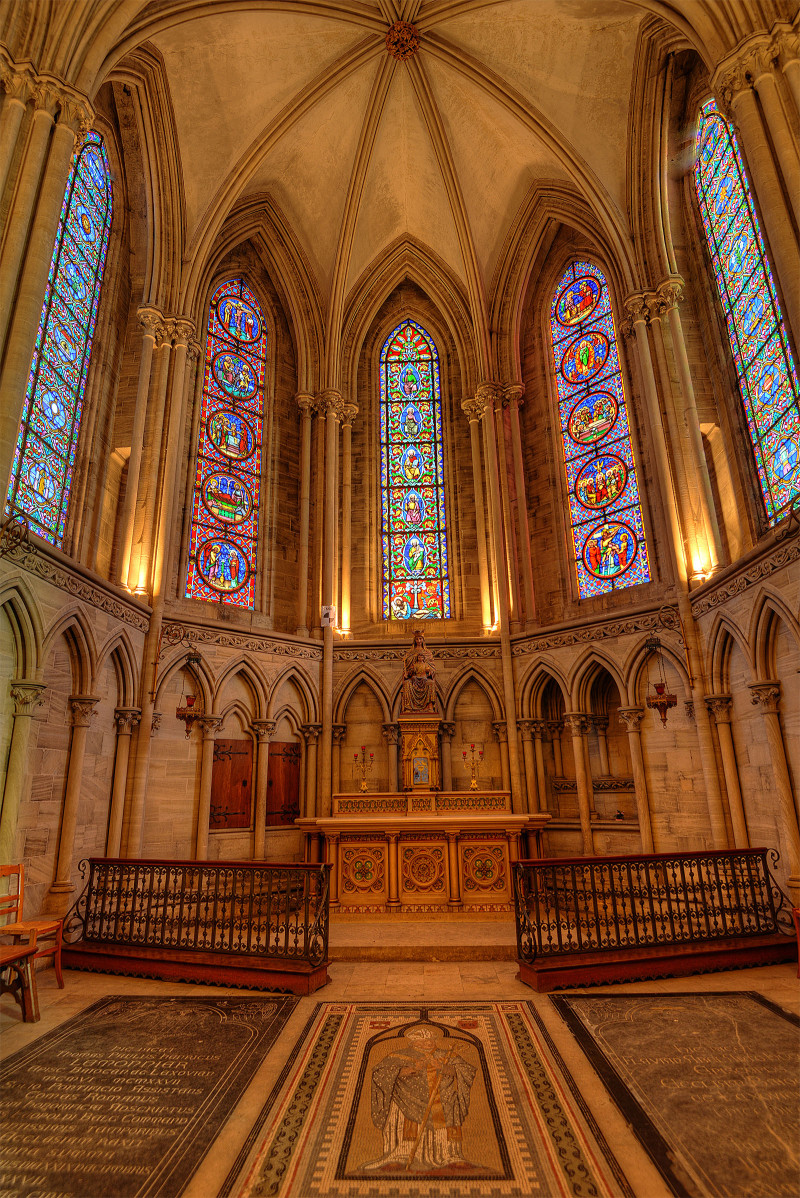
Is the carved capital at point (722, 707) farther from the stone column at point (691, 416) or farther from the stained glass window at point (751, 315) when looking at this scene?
the stained glass window at point (751, 315)

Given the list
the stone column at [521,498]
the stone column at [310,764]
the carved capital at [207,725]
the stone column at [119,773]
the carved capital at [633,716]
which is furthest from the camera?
the stone column at [521,498]

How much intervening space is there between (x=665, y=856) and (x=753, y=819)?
2733mm

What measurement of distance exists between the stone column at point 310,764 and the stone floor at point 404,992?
16.4 feet

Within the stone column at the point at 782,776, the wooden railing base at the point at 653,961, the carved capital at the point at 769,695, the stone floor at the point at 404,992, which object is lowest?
the stone floor at the point at 404,992

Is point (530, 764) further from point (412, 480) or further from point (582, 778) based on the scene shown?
point (412, 480)

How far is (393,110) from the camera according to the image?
602 inches

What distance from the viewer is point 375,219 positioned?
16875 mm

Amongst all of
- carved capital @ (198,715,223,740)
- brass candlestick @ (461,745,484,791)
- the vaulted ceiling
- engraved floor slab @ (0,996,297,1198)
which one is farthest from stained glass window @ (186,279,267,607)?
engraved floor slab @ (0,996,297,1198)

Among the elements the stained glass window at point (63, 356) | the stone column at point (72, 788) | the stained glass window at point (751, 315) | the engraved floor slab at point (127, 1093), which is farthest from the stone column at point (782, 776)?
the stained glass window at point (63, 356)

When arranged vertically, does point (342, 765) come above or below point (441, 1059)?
above

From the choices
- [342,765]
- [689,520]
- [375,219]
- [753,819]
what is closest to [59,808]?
[342,765]

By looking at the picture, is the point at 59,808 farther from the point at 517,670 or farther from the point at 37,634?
the point at 517,670

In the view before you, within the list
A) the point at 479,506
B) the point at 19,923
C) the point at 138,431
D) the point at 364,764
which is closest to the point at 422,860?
the point at 364,764

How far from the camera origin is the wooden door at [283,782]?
13578mm
